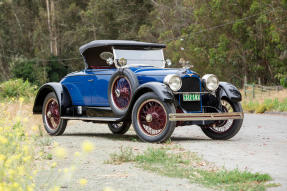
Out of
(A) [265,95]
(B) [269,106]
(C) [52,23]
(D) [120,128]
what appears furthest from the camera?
(C) [52,23]

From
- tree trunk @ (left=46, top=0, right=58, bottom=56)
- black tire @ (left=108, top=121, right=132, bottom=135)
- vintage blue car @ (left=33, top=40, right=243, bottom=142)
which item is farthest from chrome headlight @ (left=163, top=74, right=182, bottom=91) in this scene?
tree trunk @ (left=46, top=0, right=58, bottom=56)

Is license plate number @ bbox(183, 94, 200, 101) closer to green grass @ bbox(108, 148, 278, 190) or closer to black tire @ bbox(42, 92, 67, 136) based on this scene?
green grass @ bbox(108, 148, 278, 190)

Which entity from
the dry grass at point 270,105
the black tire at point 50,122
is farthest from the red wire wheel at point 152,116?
the dry grass at point 270,105

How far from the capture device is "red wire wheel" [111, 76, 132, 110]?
9703mm

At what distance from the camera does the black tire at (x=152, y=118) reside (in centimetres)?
868

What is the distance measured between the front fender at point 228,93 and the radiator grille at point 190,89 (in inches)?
22.8

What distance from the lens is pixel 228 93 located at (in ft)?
32.1

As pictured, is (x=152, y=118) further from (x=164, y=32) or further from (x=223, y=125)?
(x=164, y=32)

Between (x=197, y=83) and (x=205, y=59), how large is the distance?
109ft

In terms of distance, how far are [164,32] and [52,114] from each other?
125ft

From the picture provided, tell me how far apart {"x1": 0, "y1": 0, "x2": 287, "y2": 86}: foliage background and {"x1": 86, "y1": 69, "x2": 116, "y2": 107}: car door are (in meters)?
17.6

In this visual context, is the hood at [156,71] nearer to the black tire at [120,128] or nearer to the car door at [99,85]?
the car door at [99,85]

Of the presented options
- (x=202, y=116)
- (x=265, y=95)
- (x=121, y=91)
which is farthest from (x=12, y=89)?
(x=202, y=116)

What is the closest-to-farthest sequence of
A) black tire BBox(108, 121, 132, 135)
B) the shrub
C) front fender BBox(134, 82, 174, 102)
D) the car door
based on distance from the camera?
front fender BBox(134, 82, 174, 102)
the car door
black tire BBox(108, 121, 132, 135)
the shrub
